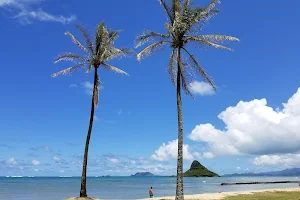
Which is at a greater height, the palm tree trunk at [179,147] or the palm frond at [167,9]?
the palm frond at [167,9]

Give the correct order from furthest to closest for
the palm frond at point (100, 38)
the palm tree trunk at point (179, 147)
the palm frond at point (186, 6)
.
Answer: the palm frond at point (100, 38) → the palm frond at point (186, 6) → the palm tree trunk at point (179, 147)

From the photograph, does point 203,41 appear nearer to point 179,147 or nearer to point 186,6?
point 186,6

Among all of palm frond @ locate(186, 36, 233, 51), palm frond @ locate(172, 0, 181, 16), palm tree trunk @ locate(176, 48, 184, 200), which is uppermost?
palm frond @ locate(172, 0, 181, 16)

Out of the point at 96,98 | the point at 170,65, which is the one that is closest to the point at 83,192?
A: the point at 96,98

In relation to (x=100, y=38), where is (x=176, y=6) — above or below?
below

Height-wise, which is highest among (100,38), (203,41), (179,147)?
(100,38)

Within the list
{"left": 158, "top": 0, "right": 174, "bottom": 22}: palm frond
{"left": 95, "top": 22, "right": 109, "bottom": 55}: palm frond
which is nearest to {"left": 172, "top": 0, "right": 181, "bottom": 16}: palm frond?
{"left": 158, "top": 0, "right": 174, "bottom": 22}: palm frond

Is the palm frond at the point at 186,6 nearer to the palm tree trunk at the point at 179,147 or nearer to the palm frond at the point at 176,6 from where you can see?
the palm frond at the point at 176,6

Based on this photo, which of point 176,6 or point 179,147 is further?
point 176,6

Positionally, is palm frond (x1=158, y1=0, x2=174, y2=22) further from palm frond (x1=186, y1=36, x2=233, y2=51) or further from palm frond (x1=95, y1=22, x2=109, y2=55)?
palm frond (x1=95, y1=22, x2=109, y2=55)

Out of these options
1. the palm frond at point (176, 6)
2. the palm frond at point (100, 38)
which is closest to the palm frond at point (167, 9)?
the palm frond at point (176, 6)

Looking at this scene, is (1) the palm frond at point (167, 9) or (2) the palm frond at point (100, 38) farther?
(2) the palm frond at point (100, 38)

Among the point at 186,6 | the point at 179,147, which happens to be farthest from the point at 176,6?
the point at 179,147

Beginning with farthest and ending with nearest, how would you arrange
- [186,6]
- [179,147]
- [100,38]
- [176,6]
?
[100,38], [186,6], [176,6], [179,147]
